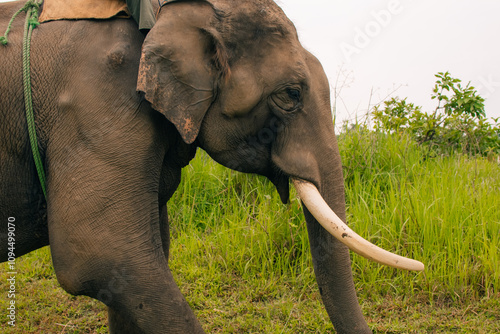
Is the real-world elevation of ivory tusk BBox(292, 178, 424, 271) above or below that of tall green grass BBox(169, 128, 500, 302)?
above

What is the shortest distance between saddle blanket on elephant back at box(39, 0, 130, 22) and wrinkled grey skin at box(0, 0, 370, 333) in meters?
0.04

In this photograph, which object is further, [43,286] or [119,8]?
[43,286]

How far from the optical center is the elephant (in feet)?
6.77

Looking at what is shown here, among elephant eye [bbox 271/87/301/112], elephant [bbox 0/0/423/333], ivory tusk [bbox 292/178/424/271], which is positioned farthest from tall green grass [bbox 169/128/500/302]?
elephant eye [bbox 271/87/301/112]

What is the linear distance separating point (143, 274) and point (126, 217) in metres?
0.23

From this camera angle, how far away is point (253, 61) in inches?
90.0

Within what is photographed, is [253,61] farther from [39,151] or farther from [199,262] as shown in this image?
[199,262]

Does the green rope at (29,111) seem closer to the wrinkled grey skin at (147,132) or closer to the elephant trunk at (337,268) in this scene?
the wrinkled grey skin at (147,132)

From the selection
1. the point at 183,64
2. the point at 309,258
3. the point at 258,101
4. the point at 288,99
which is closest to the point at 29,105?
the point at 183,64

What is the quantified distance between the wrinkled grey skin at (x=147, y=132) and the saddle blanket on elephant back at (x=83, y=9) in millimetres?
35

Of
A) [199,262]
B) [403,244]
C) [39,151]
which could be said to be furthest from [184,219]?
[39,151]

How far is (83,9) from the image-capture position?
7.48ft

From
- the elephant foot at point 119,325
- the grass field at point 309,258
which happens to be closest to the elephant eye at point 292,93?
the elephant foot at point 119,325

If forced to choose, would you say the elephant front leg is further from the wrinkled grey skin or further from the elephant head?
the elephant head
